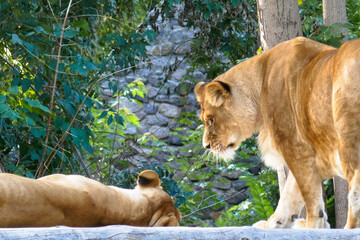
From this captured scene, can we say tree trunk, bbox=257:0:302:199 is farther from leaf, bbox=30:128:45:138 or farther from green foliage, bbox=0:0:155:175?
leaf, bbox=30:128:45:138

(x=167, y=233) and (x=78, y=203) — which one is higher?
(x=167, y=233)

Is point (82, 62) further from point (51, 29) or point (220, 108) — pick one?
point (220, 108)

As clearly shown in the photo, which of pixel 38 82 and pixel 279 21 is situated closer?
pixel 279 21

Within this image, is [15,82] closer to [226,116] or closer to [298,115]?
[226,116]

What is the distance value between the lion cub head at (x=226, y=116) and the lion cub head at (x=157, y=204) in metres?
0.79

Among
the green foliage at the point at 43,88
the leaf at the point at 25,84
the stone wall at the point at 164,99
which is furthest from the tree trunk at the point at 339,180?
the stone wall at the point at 164,99

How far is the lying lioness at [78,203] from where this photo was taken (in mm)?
2504

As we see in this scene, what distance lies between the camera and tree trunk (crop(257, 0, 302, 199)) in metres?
4.89

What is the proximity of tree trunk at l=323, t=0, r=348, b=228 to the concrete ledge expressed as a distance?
302 centimetres

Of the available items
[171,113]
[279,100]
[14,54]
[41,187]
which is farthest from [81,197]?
[171,113]

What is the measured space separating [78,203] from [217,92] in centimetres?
153

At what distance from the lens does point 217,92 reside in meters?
4.04

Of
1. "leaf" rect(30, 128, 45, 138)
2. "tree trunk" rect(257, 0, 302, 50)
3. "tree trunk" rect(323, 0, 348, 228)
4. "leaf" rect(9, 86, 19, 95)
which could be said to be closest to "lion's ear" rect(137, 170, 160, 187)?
"leaf" rect(9, 86, 19, 95)

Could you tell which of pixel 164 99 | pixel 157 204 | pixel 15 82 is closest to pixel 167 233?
pixel 157 204
